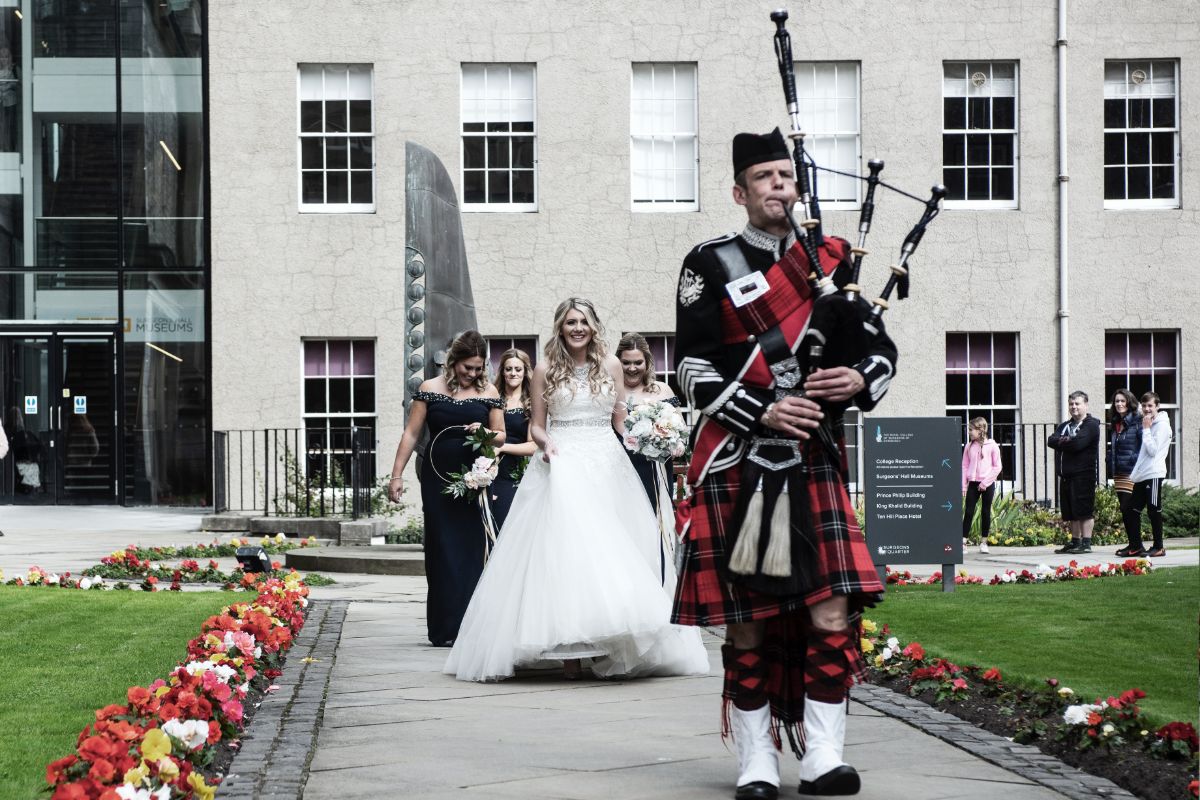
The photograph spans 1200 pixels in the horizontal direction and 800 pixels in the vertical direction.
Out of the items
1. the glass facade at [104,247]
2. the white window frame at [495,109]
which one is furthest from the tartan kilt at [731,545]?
the glass facade at [104,247]

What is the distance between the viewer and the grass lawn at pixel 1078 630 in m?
7.16

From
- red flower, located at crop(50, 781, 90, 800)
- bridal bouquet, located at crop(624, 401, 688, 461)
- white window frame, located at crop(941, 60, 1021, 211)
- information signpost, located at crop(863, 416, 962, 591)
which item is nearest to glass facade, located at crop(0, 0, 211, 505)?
white window frame, located at crop(941, 60, 1021, 211)

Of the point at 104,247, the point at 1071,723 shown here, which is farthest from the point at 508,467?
the point at 104,247

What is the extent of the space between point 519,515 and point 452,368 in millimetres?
1885

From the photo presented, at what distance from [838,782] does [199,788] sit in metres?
1.88

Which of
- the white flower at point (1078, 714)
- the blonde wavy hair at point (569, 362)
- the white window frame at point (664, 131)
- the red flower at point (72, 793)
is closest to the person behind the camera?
the red flower at point (72, 793)

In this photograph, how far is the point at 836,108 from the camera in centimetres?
2388

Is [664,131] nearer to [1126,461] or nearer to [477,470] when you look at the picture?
[1126,461]

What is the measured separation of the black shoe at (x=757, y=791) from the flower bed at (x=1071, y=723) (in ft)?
3.81

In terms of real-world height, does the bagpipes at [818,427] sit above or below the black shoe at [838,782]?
above

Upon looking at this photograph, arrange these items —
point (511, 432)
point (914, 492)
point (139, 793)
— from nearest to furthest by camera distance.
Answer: point (139, 793), point (511, 432), point (914, 492)

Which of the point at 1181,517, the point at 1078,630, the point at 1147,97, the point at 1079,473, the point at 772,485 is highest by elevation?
A: the point at 1147,97

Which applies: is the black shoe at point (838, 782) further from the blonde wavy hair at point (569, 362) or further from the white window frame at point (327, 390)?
the white window frame at point (327, 390)

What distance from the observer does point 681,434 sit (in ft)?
25.1
